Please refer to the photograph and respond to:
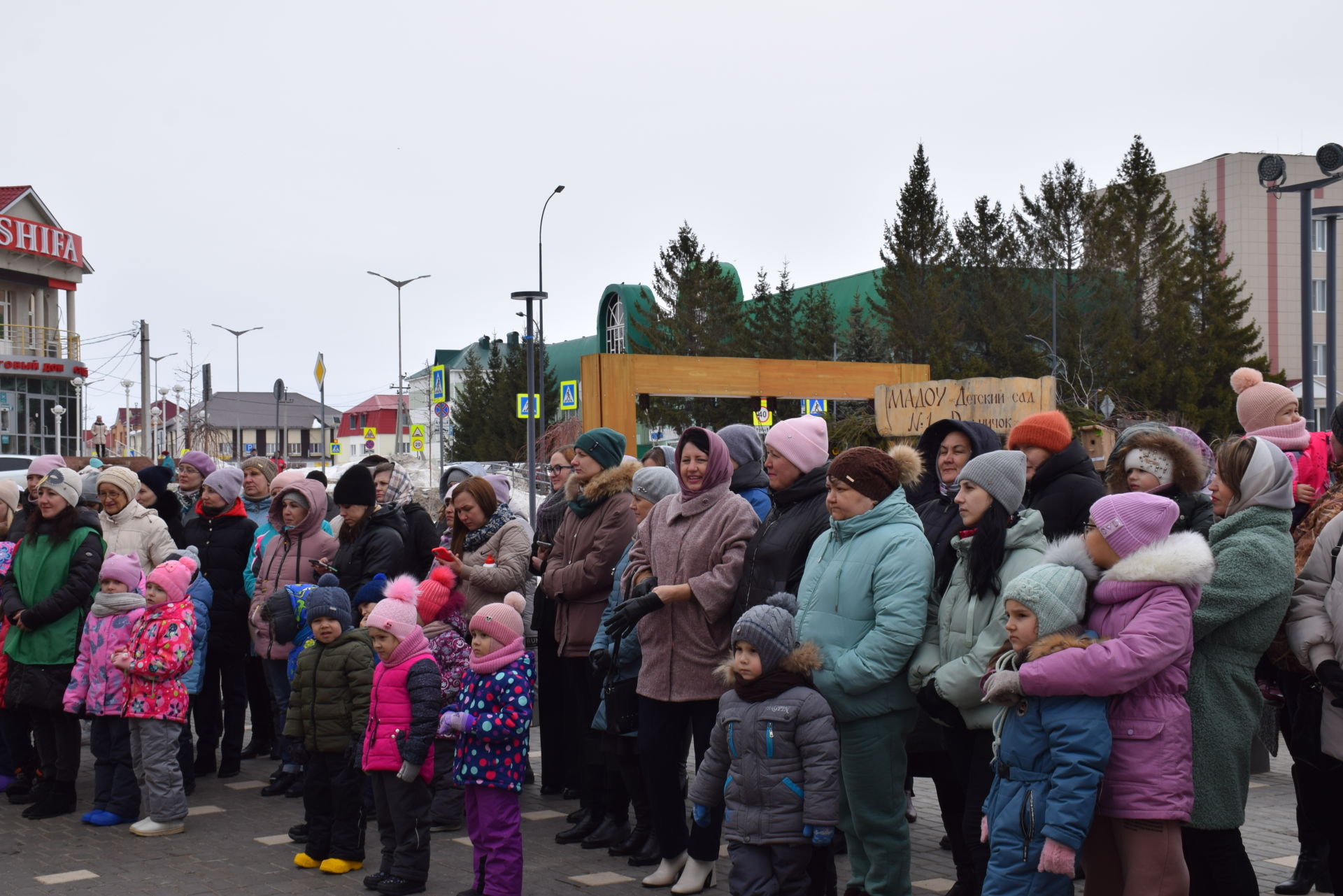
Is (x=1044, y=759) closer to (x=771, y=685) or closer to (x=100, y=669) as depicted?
(x=771, y=685)

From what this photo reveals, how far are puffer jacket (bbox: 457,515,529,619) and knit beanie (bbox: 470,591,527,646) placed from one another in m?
1.42

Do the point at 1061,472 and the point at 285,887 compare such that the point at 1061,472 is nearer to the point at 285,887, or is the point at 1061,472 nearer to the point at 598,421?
the point at 285,887

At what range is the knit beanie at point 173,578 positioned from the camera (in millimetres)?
7246

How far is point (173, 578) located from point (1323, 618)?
5885 mm

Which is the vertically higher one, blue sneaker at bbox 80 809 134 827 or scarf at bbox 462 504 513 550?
scarf at bbox 462 504 513 550

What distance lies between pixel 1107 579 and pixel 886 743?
1.25m

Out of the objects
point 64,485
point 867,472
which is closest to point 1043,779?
point 867,472

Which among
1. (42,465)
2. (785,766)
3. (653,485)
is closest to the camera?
(785,766)

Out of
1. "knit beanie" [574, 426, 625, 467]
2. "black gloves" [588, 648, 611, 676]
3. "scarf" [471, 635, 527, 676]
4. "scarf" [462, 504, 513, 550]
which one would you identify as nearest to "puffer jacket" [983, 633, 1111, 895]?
"scarf" [471, 635, 527, 676]

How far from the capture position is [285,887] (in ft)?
19.5

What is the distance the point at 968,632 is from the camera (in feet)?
15.6

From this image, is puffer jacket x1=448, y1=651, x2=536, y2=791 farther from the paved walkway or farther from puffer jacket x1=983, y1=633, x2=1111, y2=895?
puffer jacket x1=983, y1=633, x2=1111, y2=895

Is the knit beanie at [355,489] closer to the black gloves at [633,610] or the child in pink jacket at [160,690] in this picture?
the child in pink jacket at [160,690]

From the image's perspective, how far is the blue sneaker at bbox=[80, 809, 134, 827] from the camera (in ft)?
23.7
